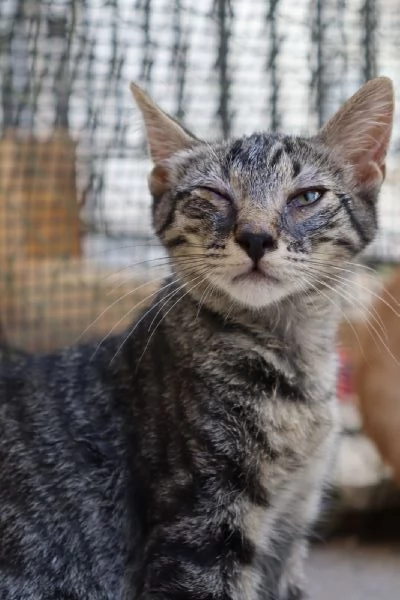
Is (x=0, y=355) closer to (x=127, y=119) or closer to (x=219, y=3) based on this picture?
(x=127, y=119)

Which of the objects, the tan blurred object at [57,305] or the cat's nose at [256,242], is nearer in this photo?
the cat's nose at [256,242]

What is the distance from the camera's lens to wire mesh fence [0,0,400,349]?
2.62 m

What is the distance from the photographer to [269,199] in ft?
5.10

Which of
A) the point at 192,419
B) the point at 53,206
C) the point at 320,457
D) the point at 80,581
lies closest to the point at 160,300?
the point at 192,419

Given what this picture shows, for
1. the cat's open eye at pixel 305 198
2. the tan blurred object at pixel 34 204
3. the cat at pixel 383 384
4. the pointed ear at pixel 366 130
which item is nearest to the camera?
the cat's open eye at pixel 305 198

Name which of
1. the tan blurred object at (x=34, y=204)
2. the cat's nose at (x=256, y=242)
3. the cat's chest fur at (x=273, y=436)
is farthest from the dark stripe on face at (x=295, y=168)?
the tan blurred object at (x=34, y=204)

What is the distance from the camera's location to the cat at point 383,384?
94.8 inches

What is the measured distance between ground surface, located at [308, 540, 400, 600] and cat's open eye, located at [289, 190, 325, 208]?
106 centimetres

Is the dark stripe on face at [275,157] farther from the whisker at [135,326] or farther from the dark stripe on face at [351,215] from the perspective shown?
the whisker at [135,326]

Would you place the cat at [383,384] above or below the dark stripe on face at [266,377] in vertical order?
below

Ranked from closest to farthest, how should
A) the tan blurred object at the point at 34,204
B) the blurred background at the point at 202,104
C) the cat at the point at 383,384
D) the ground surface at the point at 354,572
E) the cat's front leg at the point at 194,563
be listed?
1. the cat's front leg at the point at 194,563
2. the ground surface at the point at 354,572
3. the cat at the point at 383,384
4. the blurred background at the point at 202,104
5. the tan blurred object at the point at 34,204

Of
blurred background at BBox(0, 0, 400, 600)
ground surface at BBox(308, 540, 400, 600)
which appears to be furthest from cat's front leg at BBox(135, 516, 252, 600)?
blurred background at BBox(0, 0, 400, 600)

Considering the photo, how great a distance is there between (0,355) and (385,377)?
4.05ft

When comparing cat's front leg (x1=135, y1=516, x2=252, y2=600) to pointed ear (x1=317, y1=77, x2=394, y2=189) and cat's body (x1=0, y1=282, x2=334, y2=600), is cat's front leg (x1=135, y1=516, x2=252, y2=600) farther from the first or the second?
pointed ear (x1=317, y1=77, x2=394, y2=189)
